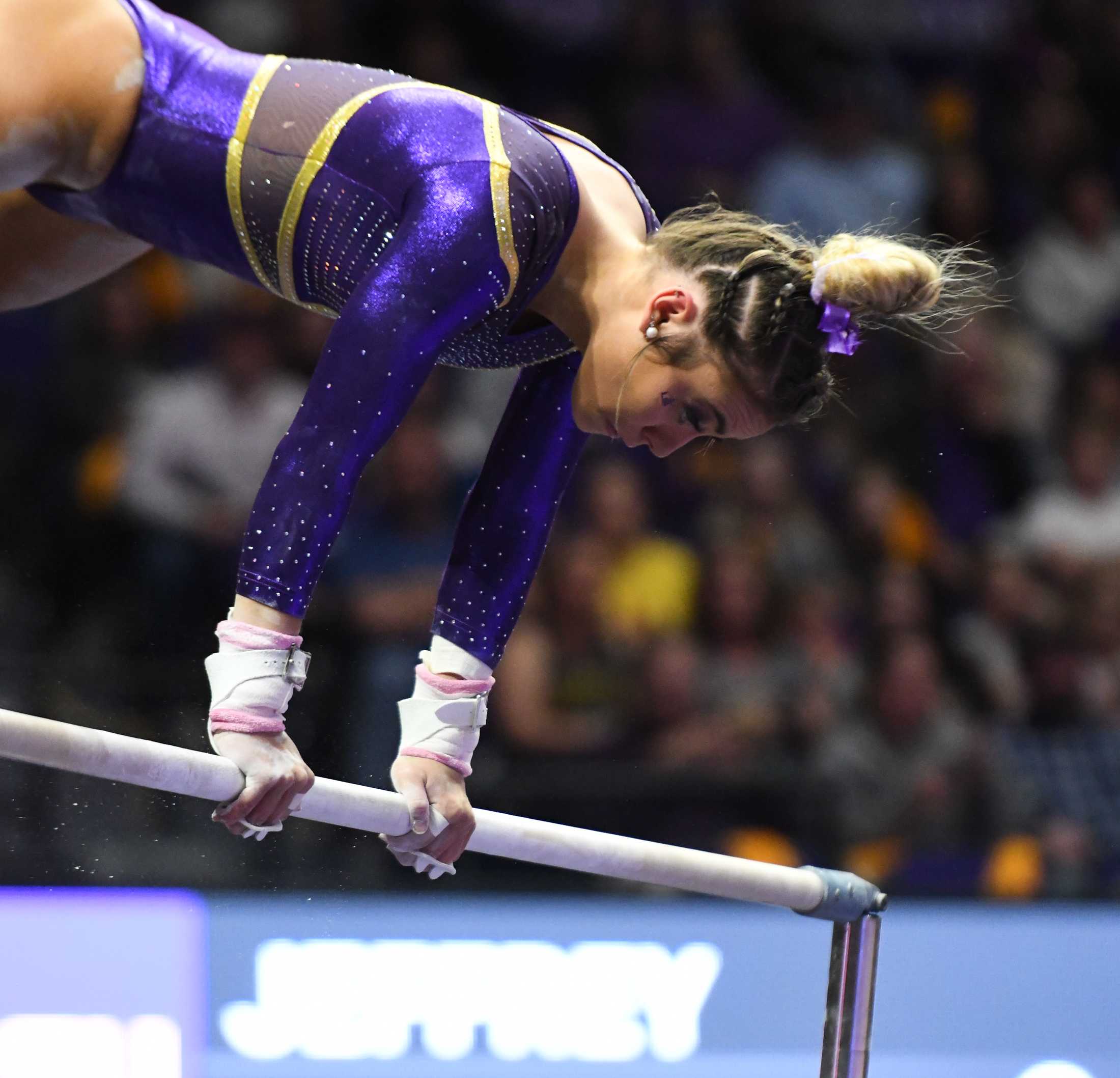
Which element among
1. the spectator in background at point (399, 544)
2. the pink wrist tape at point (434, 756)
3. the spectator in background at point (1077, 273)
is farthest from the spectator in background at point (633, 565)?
the pink wrist tape at point (434, 756)

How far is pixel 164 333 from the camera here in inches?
171

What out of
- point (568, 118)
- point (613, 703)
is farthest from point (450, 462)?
point (568, 118)

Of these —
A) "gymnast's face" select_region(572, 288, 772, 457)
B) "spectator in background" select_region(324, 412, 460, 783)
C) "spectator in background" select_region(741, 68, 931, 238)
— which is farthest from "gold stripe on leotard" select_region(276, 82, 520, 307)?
"spectator in background" select_region(741, 68, 931, 238)

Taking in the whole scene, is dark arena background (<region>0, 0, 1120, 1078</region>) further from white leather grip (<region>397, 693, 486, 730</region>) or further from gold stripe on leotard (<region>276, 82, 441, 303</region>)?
gold stripe on leotard (<region>276, 82, 441, 303</region>)

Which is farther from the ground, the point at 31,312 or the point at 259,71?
the point at 31,312

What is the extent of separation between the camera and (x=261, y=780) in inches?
64.1

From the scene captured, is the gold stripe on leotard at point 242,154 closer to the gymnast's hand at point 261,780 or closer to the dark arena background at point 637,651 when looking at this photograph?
the gymnast's hand at point 261,780

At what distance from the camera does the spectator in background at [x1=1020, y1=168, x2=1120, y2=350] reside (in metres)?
5.23

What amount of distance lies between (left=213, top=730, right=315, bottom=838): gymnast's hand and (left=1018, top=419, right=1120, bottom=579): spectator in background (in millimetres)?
3362

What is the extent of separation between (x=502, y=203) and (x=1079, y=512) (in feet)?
11.0

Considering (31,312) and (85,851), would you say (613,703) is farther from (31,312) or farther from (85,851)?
(31,312)

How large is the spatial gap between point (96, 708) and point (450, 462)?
1168 millimetres

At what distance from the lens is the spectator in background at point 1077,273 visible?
5234 mm

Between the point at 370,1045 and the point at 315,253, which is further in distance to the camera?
the point at 370,1045
